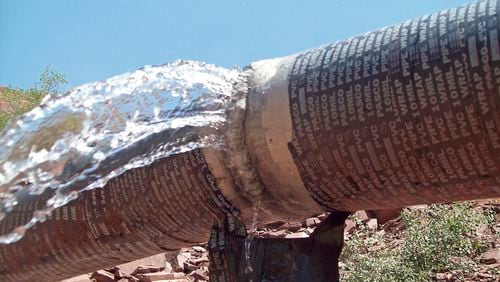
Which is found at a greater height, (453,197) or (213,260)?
(453,197)

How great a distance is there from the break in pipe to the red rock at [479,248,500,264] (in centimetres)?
362

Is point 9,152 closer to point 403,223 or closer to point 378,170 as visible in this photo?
point 378,170

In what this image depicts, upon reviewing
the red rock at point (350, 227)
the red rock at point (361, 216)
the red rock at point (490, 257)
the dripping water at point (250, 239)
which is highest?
the red rock at point (361, 216)

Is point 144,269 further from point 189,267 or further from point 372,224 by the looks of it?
point 372,224

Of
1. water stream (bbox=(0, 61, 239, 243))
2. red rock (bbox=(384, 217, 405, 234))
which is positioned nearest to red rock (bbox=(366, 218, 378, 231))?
red rock (bbox=(384, 217, 405, 234))

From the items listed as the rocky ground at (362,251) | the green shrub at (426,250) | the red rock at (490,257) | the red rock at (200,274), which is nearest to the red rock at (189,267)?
the rocky ground at (362,251)

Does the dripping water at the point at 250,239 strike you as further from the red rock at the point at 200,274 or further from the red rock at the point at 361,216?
the red rock at the point at 361,216

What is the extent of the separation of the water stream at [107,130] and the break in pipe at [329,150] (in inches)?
1.6

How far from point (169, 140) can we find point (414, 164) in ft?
2.19

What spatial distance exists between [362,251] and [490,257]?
108 cm

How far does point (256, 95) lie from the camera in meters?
1.53

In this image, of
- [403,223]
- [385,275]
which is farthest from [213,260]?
[403,223]

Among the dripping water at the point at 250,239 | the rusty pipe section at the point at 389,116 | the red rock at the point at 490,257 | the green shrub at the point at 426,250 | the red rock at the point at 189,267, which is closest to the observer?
the rusty pipe section at the point at 389,116

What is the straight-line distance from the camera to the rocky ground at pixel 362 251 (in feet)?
15.3
